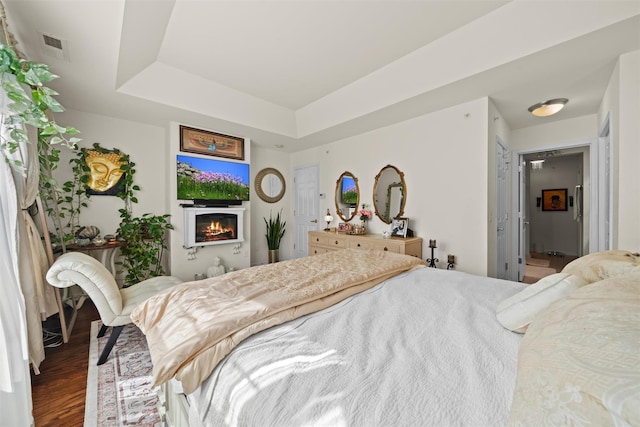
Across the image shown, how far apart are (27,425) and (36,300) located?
36.7 inches

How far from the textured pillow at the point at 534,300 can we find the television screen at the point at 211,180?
3.83 metres

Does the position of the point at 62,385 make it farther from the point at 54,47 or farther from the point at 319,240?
the point at 319,240

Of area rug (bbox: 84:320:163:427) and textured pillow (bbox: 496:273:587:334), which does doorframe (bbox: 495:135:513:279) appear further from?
area rug (bbox: 84:320:163:427)

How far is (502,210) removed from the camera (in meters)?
3.34

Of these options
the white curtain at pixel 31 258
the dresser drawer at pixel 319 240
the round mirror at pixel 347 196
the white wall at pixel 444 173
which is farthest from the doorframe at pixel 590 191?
the white curtain at pixel 31 258

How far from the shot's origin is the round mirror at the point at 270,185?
4.83 m

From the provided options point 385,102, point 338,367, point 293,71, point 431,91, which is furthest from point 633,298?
point 293,71

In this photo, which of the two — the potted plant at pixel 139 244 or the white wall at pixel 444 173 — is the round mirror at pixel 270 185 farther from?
the white wall at pixel 444 173

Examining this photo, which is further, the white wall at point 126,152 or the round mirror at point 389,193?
the round mirror at point 389,193

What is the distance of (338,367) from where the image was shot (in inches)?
31.6

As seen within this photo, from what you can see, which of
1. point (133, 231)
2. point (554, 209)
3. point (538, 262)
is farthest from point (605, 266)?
point (554, 209)

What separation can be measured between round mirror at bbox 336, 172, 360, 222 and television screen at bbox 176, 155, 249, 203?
1.62 metres

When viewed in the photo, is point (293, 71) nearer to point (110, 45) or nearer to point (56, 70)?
point (110, 45)

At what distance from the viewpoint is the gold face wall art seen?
3188mm
